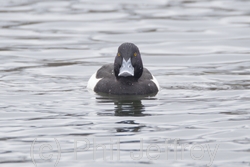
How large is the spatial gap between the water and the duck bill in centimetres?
40

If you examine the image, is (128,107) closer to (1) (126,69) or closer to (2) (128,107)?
(2) (128,107)

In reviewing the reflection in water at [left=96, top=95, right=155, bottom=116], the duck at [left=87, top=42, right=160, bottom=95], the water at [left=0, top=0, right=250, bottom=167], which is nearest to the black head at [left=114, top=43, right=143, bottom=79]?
the duck at [left=87, top=42, right=160, bottom=95]

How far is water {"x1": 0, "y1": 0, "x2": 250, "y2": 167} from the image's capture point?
7.84 meters

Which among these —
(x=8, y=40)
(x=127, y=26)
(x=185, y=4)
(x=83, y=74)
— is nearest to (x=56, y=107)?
(x=83, y=74)

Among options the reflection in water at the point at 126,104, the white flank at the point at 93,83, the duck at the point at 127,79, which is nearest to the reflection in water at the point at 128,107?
the reflection in water at the point at 126,104

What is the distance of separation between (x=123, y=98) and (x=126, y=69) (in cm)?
44

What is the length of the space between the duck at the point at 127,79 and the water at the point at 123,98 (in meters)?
0.25

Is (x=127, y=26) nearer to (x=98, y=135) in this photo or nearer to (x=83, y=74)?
(x=83, y=74)

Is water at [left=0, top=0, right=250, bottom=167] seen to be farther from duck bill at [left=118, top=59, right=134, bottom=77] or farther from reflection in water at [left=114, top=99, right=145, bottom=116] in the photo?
duck bill at [left=118, top=59, right=134, bottom=77]

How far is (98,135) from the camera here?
8383 millimetres

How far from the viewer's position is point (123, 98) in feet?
35.7

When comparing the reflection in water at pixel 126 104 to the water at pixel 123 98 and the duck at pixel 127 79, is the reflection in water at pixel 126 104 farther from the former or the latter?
the duck at pixel 127 79

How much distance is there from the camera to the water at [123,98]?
7840mm

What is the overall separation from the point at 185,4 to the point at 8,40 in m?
7.04
